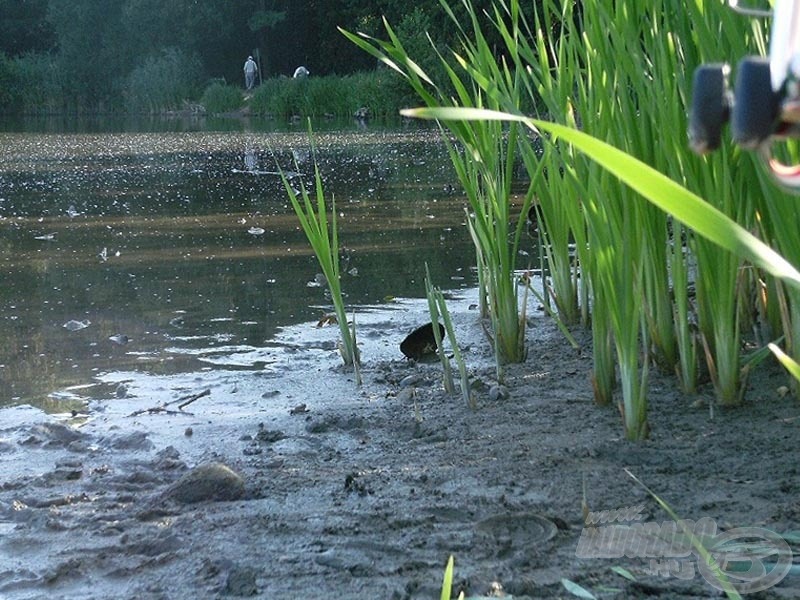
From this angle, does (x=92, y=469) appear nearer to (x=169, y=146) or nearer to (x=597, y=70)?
(x=597, y=70)

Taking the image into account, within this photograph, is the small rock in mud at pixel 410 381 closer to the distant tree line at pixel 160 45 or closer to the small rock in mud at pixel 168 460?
the small rock in mud at pixel 168 460

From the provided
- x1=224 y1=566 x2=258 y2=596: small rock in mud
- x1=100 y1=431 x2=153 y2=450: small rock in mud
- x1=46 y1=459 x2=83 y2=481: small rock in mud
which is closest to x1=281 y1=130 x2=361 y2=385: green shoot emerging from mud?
x1=100 y1=431 x2=153 y2=450: small rock in mud

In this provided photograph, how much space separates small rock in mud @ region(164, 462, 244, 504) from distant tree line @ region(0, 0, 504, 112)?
28503 millimetres

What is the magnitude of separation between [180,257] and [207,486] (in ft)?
10.7

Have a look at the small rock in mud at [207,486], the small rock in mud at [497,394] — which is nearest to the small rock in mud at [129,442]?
the small rock in mud at [207,486]

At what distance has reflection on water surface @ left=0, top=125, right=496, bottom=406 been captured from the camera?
3.45 m

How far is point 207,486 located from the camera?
2.00m

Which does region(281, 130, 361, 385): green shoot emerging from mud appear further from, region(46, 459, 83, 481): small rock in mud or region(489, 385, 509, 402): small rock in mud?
region(46, 459, 83, 481): small rock in mud

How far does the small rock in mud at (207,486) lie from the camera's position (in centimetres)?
199

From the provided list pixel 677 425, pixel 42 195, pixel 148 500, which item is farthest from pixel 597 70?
pixel 42 195

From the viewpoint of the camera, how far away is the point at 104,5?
3744 cm

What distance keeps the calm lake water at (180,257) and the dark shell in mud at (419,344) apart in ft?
1.68

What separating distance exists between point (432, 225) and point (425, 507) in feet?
14.1

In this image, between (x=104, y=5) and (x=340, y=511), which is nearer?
(x=340, y=511)
